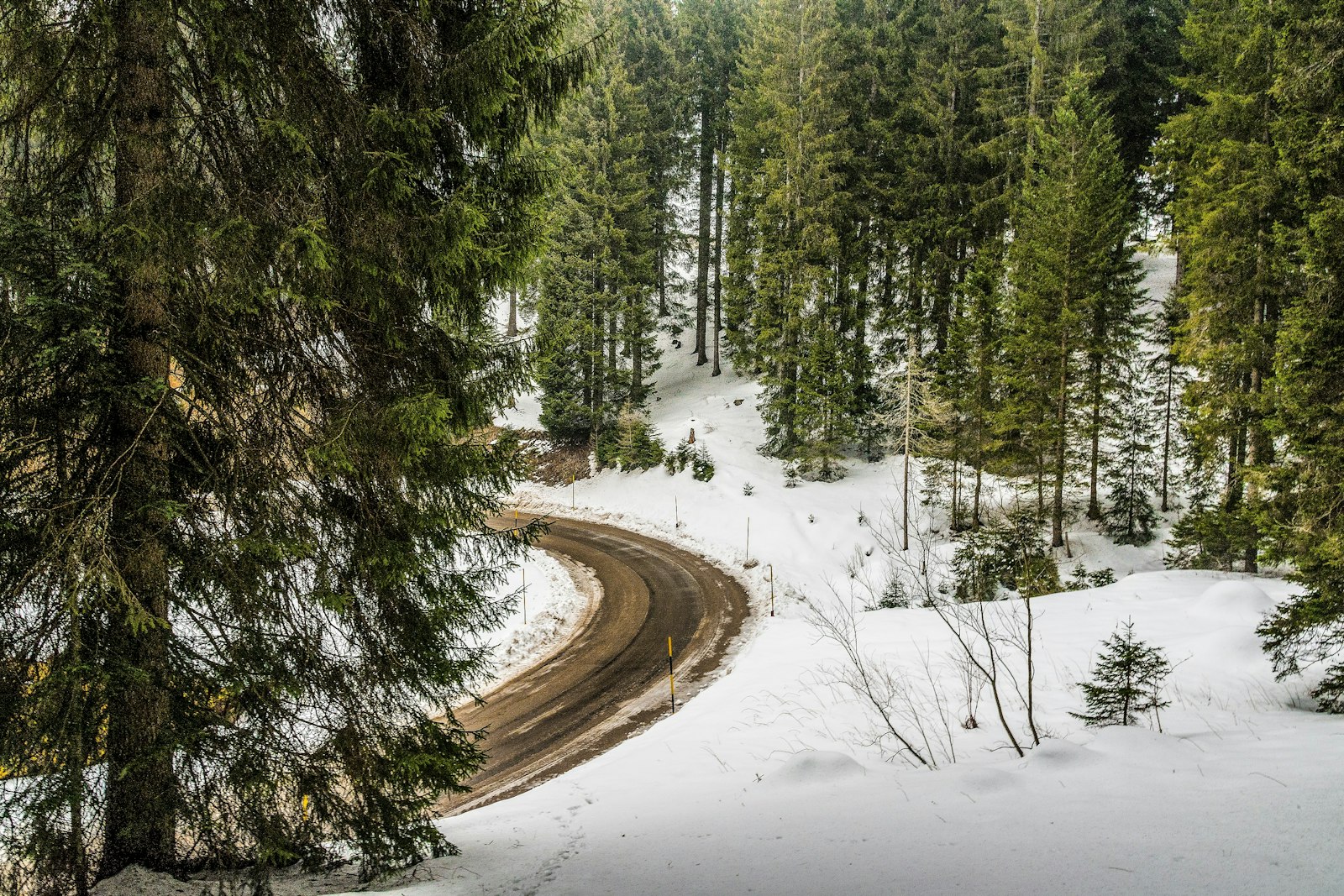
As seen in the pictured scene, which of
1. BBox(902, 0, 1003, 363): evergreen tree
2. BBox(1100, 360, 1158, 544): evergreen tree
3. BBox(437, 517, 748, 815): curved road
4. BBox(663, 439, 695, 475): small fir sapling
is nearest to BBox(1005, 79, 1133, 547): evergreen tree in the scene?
BBox(1100, 360, 1158, 544): evergreen tree

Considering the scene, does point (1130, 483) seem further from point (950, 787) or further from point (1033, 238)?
point (950, 787)

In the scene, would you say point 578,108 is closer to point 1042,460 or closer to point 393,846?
point 1042,460

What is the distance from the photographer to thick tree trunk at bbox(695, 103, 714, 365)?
3456cm

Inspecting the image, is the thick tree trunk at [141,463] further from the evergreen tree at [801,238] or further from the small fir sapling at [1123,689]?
the evergreen tree at [801,238]

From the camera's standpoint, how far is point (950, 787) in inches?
197

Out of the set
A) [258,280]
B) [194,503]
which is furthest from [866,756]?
[258,280]

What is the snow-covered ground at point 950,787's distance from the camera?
362 centimetres

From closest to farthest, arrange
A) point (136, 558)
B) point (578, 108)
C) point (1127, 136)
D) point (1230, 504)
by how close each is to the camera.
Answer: point (136, 558), point (1230, 504), point (578, 108), point (1127, 136)

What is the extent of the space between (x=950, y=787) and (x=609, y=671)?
9.23 meters

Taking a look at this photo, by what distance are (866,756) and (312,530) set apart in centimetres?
580

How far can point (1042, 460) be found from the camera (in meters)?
20.5

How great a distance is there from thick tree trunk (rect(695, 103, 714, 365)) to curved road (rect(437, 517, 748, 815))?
17559mm

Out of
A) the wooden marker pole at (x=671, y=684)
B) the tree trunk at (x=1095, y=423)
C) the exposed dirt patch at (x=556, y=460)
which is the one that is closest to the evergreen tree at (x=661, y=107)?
the exposed dirt patch at (x=556, y=460)

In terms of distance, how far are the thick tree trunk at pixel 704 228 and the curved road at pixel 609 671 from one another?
1756 cm
